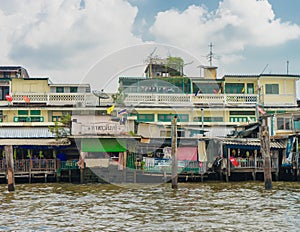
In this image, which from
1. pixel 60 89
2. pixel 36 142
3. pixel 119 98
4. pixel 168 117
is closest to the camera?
pixel 36 142

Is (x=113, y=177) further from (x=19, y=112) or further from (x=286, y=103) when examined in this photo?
(x=286, y=103)

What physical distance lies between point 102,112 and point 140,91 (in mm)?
3951

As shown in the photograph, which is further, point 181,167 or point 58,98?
point 58,98

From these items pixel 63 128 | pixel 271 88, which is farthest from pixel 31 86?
pixel 271 88

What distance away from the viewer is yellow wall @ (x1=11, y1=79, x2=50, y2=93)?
1357 inches

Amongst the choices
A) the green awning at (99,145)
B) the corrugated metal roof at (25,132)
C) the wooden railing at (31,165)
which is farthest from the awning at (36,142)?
the green awning at (99,145)

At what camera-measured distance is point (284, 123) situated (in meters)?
30.0

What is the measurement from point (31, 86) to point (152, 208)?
20.9 meters

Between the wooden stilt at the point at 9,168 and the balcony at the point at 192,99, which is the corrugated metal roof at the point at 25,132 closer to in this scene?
the balcony at the point at 192,99

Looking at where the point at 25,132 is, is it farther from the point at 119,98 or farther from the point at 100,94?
the point at 119,98

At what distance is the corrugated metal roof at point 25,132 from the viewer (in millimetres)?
29797

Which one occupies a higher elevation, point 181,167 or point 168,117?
point 168,117

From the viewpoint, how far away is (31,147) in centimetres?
2842

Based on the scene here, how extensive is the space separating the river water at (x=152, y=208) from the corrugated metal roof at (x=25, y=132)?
6.80 meters
